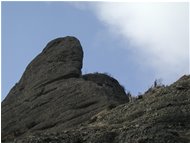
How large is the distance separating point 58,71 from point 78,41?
4434 millimetres

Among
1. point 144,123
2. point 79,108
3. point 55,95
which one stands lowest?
point 144,123

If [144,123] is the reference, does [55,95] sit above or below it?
above

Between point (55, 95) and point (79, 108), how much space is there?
2835 millimetres

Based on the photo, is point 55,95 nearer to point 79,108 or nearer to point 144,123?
point 79,108

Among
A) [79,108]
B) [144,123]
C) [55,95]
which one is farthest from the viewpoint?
[55,95]

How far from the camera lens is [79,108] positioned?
35.8 meters

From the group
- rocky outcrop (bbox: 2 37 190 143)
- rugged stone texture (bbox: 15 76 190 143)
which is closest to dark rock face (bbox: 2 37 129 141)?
rocky outcrop (bbox: 2 37 190 143)

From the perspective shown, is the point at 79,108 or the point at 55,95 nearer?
the point at 79,108

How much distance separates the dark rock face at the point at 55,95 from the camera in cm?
3531

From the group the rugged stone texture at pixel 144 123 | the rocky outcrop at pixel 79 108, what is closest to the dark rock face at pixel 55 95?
the rocky outcrop at pixel 79 108

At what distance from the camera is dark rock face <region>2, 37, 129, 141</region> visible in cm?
3531

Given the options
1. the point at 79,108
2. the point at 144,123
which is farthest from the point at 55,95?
the point at 144,123

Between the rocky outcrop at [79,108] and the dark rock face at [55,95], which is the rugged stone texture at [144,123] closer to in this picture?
the rocky outcrop at [79,108]

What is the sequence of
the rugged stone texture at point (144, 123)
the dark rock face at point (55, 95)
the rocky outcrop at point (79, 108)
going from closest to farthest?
the rugged stone texture at point (144, 123), the rocky outcrop at point (79, 108), the dark rock face at point (55, 95)
